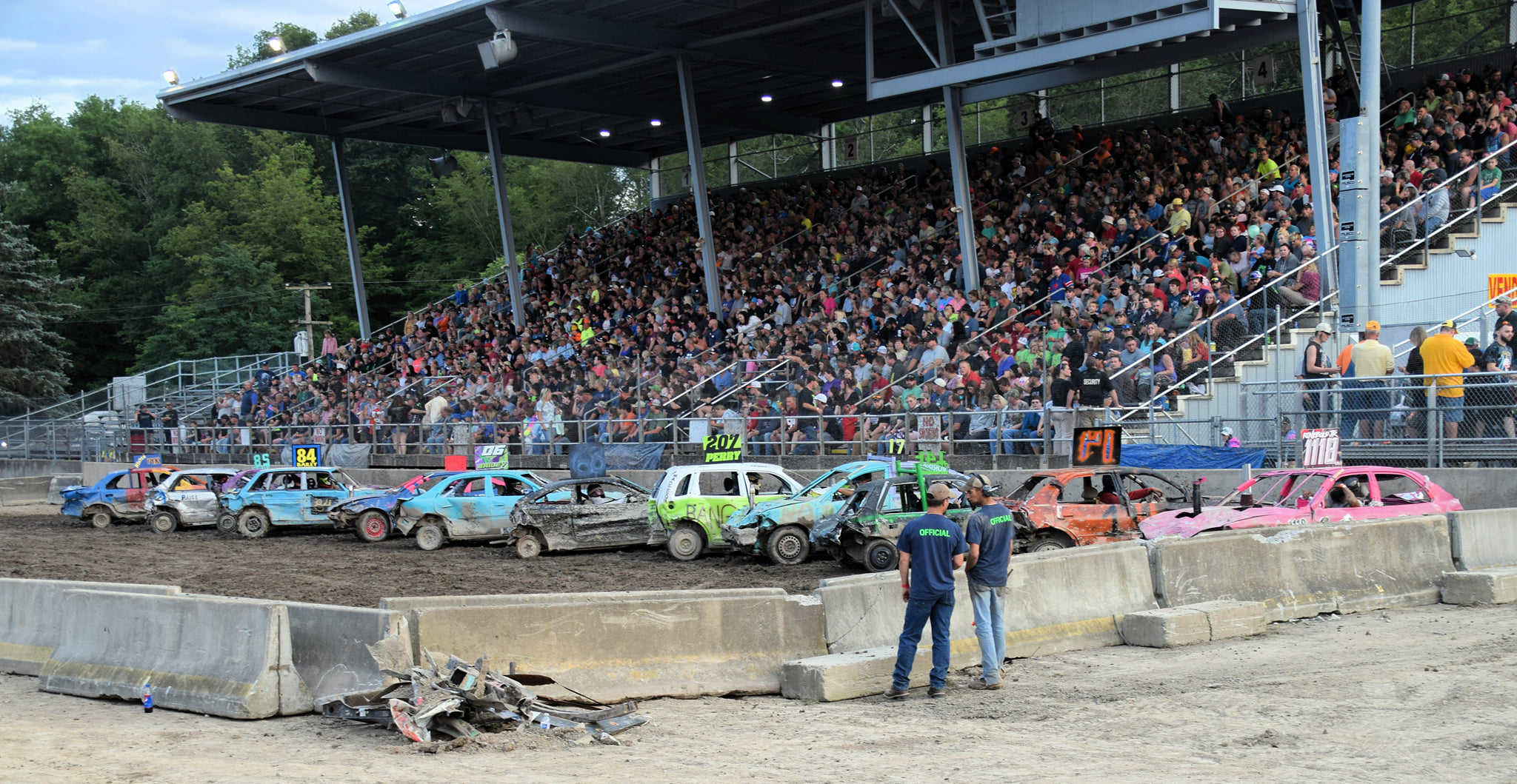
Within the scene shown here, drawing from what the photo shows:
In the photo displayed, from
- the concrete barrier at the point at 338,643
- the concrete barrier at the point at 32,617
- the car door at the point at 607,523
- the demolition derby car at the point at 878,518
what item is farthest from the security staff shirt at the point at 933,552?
the car door at the point at 607,523

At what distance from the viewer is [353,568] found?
20.1 meters

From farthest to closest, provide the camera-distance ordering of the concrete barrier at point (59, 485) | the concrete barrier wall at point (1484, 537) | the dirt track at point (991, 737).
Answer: the concrete barrier at point (59, 485), the concrete barrier wall at point (1484, 537), the dirt track at point (991, 737)

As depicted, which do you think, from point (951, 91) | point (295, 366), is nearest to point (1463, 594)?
point (951, 91)

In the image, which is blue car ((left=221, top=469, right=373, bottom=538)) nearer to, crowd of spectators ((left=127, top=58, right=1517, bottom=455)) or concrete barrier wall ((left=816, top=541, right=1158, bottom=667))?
crowd of spectators ((left=127, top=58, right=1517, bottom=455))

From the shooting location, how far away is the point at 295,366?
5062cm

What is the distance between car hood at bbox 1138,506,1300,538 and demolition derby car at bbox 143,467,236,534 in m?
19.2

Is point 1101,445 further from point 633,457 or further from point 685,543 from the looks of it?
point 633,457

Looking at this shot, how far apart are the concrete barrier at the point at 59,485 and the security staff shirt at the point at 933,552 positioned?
32431 mm

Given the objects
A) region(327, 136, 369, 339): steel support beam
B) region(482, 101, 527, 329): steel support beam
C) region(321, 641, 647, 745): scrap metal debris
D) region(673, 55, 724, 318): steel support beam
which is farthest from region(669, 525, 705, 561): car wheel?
region(327, 136, 369, 339): steel support beam

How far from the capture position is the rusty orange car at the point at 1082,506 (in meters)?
17.4

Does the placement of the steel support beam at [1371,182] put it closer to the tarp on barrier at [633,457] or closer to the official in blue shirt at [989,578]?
the official in blue shirt at [989,578]

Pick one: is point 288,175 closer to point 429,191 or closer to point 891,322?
point 429,191

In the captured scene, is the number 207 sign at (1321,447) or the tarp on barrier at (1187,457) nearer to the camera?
the number 207 sign at (1321,447)

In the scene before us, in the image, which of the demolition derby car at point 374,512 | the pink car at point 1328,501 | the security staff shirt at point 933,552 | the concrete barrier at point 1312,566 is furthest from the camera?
the demolition derby car at point 374,512
